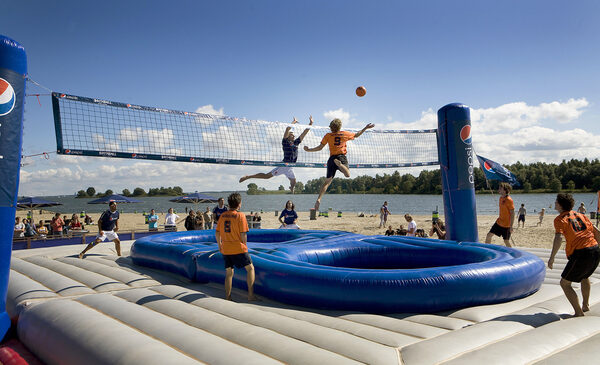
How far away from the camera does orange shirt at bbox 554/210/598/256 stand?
11.3 feet

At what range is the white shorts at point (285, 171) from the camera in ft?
24.6

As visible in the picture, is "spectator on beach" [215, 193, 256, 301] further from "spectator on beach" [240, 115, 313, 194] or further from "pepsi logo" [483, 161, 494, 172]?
"pepsi logo" [483, 161, 494, 172]

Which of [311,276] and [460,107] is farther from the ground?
[460,107]

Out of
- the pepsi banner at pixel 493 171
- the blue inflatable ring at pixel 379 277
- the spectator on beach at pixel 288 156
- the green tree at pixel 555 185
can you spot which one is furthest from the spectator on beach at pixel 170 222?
the green tree at pixel 555 185

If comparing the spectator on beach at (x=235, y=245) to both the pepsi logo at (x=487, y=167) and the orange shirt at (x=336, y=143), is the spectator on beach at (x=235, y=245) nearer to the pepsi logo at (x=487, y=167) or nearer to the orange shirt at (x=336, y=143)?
the orange shirt at (x=336, y=143)

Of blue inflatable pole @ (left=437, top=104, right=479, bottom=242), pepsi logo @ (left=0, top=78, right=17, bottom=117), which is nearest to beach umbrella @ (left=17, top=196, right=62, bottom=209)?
pepsi logo @ (left=0, top=78, right=17, bottom=117)

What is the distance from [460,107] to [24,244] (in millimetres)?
A: 10572

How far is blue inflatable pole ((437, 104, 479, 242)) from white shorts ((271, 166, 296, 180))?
2.99 m

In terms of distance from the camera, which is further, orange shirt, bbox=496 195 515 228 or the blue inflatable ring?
orange shirt, bbox=496 195 515 228

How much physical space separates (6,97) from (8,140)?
44cm

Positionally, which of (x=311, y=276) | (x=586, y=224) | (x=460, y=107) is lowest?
(x=311, y=276)

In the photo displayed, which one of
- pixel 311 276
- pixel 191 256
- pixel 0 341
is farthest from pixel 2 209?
pixel 311 276

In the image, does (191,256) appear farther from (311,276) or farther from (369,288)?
(369,288)

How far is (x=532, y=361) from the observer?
248 centimetres
